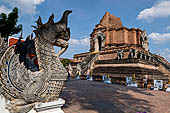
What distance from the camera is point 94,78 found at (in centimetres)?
1541

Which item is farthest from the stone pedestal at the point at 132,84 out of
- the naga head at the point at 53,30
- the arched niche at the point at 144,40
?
the arched niche at the point at 144,40

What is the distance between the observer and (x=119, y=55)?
677 inches

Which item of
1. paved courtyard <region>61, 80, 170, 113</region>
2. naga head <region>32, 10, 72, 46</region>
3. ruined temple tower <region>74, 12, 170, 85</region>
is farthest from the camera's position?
ruined temple tower <region>74, 12, 170, 85</region>

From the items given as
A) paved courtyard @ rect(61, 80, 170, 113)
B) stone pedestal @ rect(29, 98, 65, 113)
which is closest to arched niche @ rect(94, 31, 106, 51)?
paved courtyard @ rect(61, 80, 170, 113)

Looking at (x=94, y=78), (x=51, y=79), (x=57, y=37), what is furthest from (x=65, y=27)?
(x=94, y=78)

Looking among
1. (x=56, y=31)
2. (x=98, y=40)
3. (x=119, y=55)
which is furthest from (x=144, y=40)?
(x=56, y=31)

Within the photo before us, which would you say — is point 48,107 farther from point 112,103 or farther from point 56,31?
point 112,103

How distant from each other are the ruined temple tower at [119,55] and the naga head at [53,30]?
10.2m

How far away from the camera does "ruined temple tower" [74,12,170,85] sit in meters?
13.6

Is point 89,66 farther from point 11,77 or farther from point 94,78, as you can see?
point 11,77

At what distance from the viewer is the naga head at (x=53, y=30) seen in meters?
3.06

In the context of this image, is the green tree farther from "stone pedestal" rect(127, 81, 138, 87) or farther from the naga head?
"stone pedestal" rect(127, 81, 138, 87)

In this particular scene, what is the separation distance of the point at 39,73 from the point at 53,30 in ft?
3.72

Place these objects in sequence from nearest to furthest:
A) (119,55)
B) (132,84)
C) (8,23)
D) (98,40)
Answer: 1. (8,23)
2. (132,84)
3. (119,55)
4. (98,40)
